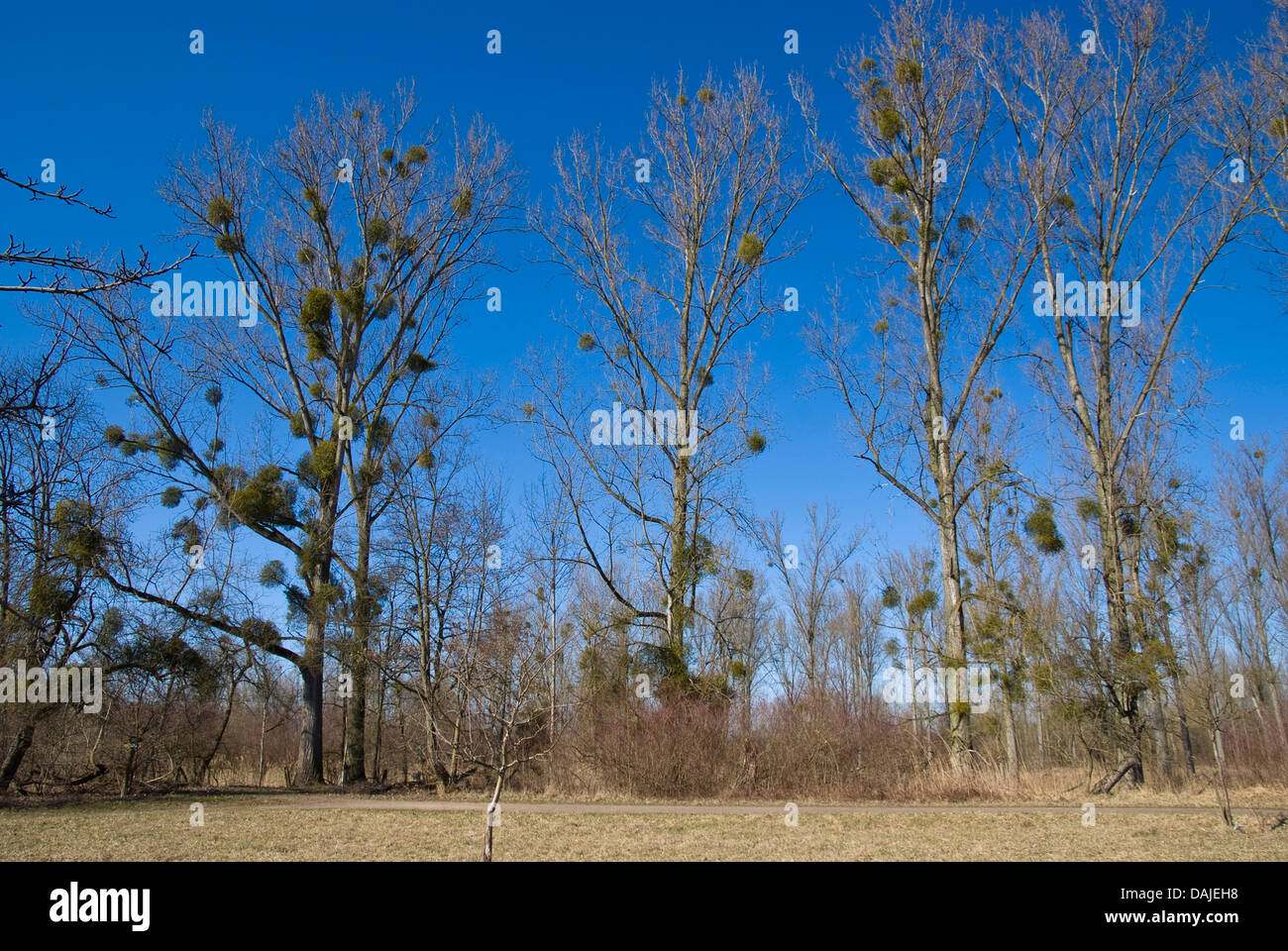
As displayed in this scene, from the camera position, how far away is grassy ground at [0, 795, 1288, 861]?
8.48 metres

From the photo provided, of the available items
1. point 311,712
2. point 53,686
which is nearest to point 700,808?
point 311,712

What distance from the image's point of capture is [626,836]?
9.81 meters

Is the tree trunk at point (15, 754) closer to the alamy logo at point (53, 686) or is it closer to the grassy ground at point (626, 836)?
the alamy logo at point (53, 686)

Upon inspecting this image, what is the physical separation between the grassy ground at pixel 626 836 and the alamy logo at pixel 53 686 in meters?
2.42

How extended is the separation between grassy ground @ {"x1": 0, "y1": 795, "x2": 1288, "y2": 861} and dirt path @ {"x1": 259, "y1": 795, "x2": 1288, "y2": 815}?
326mm

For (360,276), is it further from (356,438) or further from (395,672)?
(395,672)

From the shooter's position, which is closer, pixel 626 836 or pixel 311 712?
pixel 626 836

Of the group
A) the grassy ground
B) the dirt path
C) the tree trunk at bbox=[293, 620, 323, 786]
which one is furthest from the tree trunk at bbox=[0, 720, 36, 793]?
the tree trunk at bbox=[293, 620, 323, 786]

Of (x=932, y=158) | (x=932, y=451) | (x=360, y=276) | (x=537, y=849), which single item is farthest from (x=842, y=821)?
(x=360, y=276)

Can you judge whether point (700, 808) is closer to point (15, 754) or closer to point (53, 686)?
point (53, 686)
